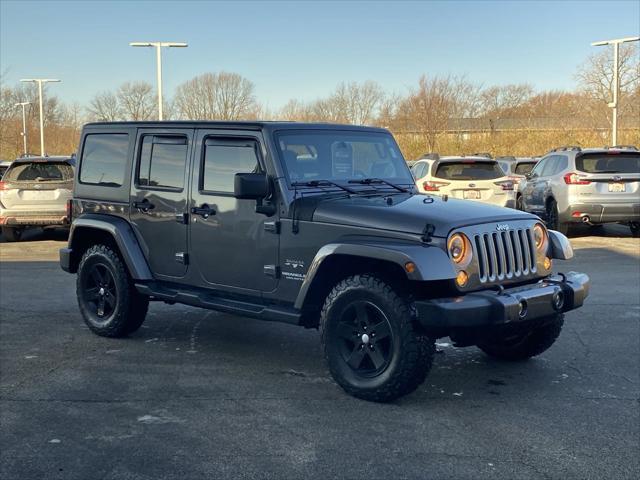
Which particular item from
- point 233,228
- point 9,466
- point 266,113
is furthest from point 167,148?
point 266,113

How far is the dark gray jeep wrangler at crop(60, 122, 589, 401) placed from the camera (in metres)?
4.97

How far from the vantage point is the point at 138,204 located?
265 inches

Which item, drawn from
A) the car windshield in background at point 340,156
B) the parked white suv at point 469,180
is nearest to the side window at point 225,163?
the car windshield in background at point 340,156

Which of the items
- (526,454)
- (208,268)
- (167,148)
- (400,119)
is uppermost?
(400,119)

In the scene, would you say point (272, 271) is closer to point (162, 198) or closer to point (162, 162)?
point (162, 198)

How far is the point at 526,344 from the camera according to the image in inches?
240

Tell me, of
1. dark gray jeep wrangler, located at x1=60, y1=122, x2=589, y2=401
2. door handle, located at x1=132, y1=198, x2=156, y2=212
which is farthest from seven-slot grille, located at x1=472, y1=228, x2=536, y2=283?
door handle, located at x1=132, y1=198, x2=156, y2=212

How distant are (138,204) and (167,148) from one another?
0.54m

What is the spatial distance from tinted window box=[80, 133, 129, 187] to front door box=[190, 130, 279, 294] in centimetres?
101

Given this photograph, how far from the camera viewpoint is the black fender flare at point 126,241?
6.62m

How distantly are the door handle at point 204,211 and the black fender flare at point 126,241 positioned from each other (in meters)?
0.77

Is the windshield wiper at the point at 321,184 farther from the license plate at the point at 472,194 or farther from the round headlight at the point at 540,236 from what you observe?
the license plate at the point at 472,194

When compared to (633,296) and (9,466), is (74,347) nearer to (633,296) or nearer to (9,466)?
(9,466)

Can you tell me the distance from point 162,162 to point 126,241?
74 centimetres
